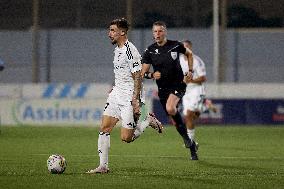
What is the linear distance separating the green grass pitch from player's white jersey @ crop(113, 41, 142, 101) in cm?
126

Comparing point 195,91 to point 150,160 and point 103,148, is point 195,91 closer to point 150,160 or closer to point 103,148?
point 150,160

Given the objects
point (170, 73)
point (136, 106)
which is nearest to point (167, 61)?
point (170, 73)

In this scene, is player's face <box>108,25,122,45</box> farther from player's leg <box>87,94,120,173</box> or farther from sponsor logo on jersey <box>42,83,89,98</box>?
sponsor logo on jersey <box>42,83,89,98</box>

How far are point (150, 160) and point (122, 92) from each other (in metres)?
2.60

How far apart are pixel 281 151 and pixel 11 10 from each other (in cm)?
1708

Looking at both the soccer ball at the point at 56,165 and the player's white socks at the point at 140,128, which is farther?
the player's white socks at the point at 140,128

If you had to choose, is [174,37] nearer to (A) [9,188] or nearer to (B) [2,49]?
(B) [2,49]

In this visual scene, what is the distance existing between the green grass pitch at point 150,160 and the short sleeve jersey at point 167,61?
1440 mm

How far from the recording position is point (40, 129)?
Result: 27141 millimetres

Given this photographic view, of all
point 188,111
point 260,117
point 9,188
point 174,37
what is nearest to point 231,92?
point 260,117

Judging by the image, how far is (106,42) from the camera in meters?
33.3

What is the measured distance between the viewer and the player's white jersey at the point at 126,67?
13.3 meters

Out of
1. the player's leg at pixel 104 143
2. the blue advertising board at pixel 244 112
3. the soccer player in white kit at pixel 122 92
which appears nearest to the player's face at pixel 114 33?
the soccer player in white kit at pixel 122 92

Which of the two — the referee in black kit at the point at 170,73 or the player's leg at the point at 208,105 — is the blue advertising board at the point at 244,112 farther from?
the referee in black kit at the point at 170,73
